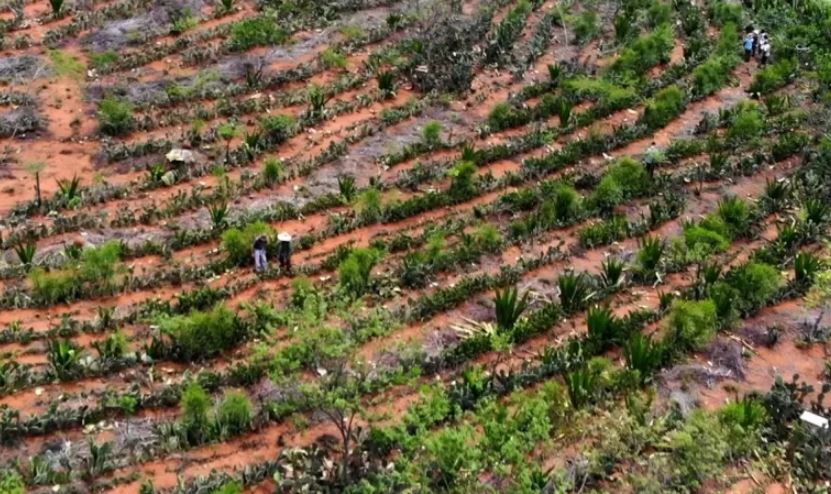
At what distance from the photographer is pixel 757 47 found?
1759 cm

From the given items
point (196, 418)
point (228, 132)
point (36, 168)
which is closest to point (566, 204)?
point (228, 132)

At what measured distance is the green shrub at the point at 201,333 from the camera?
31.0ft

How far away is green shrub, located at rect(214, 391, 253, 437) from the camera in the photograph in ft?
28.2

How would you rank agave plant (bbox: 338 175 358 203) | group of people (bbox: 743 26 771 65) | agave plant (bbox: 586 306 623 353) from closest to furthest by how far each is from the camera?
1. agave plant (bbox: 586 306 623 353)
2. agave plant (bbox: 338 175 358 203)
3. group of people (bbox: 743 26 771 65)

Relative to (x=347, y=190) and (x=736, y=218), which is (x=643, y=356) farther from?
(x=347, y=190)

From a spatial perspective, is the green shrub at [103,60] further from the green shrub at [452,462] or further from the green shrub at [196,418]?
the green shrub at [452,462]

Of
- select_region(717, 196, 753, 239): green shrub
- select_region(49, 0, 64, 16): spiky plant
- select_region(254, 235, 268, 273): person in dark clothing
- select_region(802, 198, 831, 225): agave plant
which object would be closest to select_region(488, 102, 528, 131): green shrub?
select_region(717, 196, 753, 239): green shrub

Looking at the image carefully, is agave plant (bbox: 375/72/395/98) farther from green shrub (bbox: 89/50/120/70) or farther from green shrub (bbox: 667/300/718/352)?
green shrub (bbox: 667/300/718/352)

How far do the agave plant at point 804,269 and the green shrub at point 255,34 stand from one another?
376 inches

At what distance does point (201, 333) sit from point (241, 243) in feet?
5.87

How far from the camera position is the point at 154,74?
14992 millimetres

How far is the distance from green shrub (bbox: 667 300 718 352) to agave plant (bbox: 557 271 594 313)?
3.46 ft

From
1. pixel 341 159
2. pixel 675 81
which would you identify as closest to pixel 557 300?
pixel 341 159

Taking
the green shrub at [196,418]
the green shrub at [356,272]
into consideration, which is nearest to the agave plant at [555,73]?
the green shrub at [356,272]
